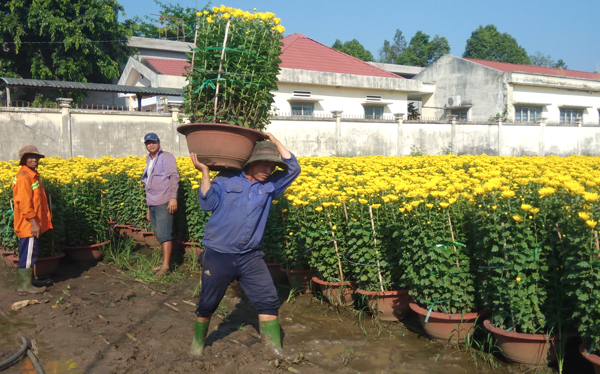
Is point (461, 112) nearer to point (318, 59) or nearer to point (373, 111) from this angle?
point (373, 111)

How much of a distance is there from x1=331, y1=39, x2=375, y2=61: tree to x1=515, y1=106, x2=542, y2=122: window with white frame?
28034 mm

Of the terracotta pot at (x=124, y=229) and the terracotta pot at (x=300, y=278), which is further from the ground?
the terracotta pot at (x=124, y=229)

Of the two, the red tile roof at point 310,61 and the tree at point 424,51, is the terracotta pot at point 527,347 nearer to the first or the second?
the red tile roof at point 310,61

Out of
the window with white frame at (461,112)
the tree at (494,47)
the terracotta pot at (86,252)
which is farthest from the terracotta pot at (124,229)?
the tree at (494,47)

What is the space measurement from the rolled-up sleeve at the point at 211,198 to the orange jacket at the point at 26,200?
11.0 ft

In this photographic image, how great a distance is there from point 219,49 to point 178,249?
5.17 metres

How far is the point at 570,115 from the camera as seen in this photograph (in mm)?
36656

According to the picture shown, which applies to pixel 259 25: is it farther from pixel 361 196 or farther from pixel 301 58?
pixel 301 58

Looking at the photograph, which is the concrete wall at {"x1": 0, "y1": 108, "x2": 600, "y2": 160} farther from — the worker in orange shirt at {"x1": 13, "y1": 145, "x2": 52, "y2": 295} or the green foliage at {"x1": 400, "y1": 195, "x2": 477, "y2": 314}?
the green foliage at {"x1": 400, "y1": 195, "x2": 477, "y2": 314}

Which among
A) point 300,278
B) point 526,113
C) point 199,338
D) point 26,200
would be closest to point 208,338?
point 199,338

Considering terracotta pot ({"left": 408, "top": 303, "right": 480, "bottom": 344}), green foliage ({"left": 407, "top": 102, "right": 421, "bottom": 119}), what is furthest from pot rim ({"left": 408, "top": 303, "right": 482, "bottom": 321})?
green foliage ({"left": 407, "top": 102, "right": 421, "bottom": 119})

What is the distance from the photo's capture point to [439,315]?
451 cm

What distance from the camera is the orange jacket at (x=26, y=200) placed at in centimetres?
627

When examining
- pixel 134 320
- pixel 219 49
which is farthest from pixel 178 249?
pixel 219 49
